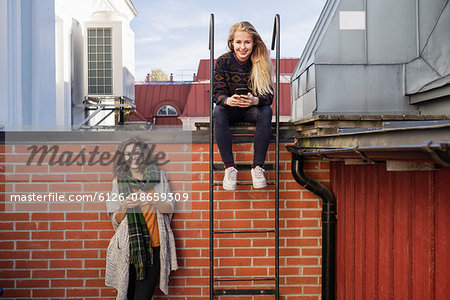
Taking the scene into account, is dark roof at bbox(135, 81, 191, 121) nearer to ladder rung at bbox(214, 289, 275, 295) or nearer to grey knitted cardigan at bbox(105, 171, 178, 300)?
grey knitted cardigan at bbox(105, 171, 178, 300)

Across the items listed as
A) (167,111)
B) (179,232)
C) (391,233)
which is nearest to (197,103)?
(167,111)

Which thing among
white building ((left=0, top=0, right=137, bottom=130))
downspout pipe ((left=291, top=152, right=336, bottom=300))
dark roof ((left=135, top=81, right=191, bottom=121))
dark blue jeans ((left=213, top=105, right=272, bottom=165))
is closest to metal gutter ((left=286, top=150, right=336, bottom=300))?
downspout pipe ((left=291, top=152, right=336, bottom=300))

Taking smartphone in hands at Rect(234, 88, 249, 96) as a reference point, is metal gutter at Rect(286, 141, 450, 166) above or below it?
below

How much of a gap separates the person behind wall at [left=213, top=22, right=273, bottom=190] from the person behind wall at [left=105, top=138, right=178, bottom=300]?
0.62 m

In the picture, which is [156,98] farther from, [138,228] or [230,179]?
[230,179]

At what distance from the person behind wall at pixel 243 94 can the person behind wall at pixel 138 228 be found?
0.62 meters

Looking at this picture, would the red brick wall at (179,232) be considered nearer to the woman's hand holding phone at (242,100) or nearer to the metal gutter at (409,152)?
the woman's hand holding phone at (242,100)

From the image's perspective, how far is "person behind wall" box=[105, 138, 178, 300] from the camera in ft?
8.36

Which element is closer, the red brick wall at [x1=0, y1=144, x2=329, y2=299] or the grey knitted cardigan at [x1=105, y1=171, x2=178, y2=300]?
the grey knitted cardigan at [x1=105, y1=171, x2=178, y2=300]

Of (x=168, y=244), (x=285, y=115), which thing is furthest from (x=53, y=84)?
(x=285, y=115)

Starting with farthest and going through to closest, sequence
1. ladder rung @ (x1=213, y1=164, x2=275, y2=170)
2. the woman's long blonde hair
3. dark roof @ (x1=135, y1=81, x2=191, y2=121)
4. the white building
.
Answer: dark roof @ (x1=135, y1=81, x2=191, y2=121)
the white building
ladder rung @ (x1=213, y1=164, x2=275, y2=170)
the woman's long blonde hair

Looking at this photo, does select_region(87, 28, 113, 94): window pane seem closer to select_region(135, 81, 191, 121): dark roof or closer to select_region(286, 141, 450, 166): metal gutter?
→ select_region(135, 81, 191, 121): dark roof

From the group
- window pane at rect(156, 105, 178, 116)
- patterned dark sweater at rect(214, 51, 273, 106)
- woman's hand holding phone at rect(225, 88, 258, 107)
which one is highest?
window pane at rect(156, 105, 178, 116)

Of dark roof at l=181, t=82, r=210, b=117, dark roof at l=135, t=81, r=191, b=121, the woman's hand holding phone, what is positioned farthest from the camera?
dark roof at l=135, t=81, r=191, b=121
